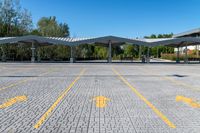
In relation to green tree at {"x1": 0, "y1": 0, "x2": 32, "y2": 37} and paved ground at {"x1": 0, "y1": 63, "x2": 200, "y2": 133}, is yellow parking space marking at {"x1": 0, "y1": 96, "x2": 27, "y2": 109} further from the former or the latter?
green tree at {"x1": 0, "y1": 0, "x2": 32, "y2": 37}

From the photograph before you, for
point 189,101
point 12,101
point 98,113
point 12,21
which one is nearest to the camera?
point 98,113

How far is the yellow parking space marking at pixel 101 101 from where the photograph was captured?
8962 millimetres

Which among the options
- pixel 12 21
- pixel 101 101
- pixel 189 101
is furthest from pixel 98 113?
pixel 12 21

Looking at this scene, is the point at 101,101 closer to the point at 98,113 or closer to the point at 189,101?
the point at 98,113

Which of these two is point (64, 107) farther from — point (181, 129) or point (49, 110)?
point (181, 129)

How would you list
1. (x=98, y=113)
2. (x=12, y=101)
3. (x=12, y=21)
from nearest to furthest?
(x=98, y=113) → (x=12, y=101) → (x=12, y=21)

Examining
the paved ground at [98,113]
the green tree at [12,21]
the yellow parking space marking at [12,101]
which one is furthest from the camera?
the green tree at [12,21]

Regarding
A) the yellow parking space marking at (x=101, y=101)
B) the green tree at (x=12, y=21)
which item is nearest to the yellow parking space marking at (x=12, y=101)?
the yellow parking space marking at (x=101, y=101)

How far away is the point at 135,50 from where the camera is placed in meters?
100

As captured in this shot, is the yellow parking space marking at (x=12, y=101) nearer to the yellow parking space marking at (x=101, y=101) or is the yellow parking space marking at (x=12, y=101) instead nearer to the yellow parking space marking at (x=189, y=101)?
the yellow parking space marking at (x=101, y=101)

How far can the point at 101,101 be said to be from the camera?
971cm

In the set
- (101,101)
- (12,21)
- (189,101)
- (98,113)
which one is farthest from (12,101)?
(12,21)

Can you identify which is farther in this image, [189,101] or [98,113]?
[189,101]

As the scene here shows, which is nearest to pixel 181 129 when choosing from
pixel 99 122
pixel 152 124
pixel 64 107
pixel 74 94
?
pixel 152 124
